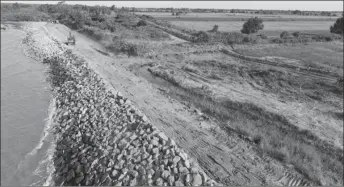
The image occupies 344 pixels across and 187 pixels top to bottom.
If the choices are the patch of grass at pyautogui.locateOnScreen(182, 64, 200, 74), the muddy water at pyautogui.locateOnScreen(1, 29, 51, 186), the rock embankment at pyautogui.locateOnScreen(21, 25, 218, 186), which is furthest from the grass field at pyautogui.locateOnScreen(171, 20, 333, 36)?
the rock embankment at pyautogui.locateOnScreen(21, 25, 218, 186)

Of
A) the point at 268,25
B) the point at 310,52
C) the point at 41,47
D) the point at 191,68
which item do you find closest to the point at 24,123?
the point at 191,68

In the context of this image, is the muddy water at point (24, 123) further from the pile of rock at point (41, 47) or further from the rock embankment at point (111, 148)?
the pile of rock at point (41, 47)

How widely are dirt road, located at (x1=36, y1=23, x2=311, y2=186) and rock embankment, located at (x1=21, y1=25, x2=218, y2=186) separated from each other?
0.86m

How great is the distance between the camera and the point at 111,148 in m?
10.6

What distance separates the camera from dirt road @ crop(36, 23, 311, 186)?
895cm

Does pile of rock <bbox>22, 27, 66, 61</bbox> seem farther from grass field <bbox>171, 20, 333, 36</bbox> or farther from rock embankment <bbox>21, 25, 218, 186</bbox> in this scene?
grass field <bbox>171, 20, 333, 36</bbox>

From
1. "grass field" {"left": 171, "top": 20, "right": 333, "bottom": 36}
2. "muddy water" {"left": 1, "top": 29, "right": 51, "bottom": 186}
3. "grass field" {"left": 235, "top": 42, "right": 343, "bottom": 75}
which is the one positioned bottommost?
"muddy water" {"left": 1, "top": 29, "right": 51, "bottom": 186}

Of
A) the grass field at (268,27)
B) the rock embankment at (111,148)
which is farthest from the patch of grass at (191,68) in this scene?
the grass field at (268,27)

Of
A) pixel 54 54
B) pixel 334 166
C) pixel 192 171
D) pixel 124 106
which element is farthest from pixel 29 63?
pixel 334 166

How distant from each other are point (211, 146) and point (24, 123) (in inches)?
A: 427

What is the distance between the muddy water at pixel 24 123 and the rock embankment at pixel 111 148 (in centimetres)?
80

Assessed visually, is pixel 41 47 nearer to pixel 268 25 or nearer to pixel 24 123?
pixel 24 123

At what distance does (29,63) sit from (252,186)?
28253 millimetres

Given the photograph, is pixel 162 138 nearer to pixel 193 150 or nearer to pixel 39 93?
pixel 193 150
